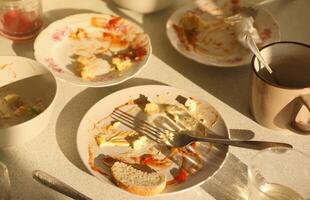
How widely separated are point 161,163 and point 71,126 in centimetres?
17

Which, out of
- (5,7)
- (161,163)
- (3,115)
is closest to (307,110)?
(161,163)

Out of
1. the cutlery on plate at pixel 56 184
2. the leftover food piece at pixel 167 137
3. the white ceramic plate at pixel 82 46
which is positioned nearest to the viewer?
the cutlery on plate at pixel 56 184

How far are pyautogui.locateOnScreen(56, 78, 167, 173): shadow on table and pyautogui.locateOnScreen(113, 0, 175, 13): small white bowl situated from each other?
19 cm

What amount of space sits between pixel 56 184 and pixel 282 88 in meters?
0.37

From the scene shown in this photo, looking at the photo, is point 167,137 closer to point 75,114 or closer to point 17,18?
point 75,114

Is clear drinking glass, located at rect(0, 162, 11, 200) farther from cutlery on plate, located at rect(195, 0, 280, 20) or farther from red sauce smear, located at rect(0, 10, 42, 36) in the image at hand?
cutlery on plate, located at rect(195, 0, 280, 20)

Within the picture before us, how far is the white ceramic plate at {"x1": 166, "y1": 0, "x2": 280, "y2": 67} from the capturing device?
0.95 metres

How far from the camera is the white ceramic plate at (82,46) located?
2.98 feet

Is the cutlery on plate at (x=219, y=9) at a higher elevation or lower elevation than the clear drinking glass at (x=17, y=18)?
higher

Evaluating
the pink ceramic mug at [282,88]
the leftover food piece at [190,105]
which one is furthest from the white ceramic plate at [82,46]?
the pink ceramic mug at [282,88]

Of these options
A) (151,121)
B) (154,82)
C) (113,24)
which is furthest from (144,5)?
(151,121)

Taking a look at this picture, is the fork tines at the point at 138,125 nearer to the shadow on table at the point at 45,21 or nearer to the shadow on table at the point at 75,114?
the shadow on table at the point at 75,114

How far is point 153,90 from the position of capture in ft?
2.90

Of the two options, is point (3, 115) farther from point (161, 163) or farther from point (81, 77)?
point (161, 163)
